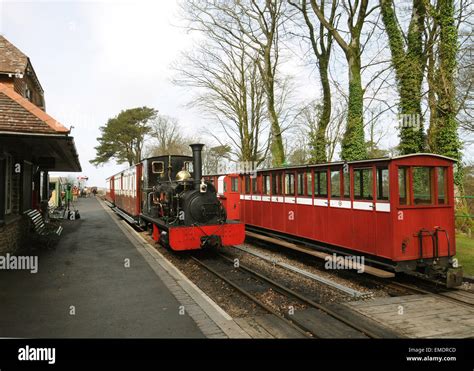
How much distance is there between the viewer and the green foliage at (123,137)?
43594 millimetres

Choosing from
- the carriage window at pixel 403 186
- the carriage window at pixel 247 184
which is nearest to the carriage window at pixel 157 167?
the carriage window at pixel 247 184

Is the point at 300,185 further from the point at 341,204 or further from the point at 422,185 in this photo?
the point at 422,185

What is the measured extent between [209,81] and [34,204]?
45.8 feet

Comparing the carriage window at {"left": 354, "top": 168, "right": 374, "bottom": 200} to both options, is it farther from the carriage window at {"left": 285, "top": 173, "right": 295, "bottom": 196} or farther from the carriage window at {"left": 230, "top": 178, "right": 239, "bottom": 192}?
the carriage window at {"left": 230, "top": 178, "right": 239, "bottom": 192}

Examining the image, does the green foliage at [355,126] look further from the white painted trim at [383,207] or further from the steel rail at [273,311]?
the steel rail at [273,311]

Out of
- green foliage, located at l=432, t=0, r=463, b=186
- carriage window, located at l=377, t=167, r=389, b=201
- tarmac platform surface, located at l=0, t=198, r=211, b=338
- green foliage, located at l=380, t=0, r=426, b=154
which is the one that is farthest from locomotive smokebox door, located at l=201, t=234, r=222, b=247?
green foliage, located at l=432, t=0, r=463, b=186

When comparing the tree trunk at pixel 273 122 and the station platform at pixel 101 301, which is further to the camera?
the tree trunk at pixel 273 122

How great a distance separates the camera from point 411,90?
44.5 ft

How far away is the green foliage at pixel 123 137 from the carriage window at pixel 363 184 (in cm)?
3847

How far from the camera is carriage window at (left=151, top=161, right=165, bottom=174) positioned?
508 inches

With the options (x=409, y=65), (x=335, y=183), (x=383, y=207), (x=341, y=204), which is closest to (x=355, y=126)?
Result: (x=409, y=65)

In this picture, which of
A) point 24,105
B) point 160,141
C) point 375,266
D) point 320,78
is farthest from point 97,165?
point 375,266
